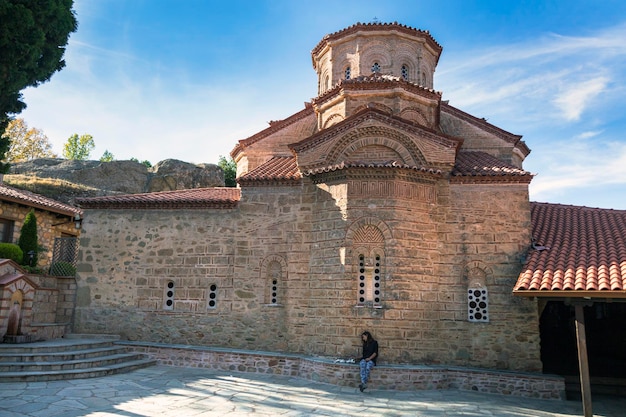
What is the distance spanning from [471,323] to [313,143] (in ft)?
17.3

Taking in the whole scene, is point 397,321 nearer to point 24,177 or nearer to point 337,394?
point 337,394

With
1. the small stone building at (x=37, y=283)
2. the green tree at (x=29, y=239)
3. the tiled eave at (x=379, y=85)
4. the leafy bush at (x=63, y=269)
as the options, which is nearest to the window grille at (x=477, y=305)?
the tiled eave at (x=379, y=85)

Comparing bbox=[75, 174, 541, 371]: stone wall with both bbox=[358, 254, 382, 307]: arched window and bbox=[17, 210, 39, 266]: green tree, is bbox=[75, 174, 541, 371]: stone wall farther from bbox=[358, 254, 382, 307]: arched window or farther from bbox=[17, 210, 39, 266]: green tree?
bbox=[17, 210, 39, 266]: green tree

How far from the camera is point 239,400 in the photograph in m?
7.65

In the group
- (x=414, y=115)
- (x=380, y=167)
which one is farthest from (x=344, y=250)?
(x=414, y=115)

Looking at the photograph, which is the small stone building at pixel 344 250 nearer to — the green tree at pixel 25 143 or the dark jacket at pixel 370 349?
the dark jacket at pixel 370 349

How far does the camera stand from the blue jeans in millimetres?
8664

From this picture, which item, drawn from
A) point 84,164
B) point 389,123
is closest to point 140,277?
point 389,123

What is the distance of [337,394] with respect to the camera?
8289mm

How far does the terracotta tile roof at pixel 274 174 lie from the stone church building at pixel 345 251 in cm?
5

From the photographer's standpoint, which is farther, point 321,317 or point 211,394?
point 321,317

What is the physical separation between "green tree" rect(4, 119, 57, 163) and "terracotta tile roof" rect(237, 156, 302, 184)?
26.1 meters

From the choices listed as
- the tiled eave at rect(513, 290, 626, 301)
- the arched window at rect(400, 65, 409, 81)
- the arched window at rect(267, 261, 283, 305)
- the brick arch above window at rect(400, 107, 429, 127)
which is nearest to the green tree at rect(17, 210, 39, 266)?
the arched window at rect(267, 261, 283, 305)

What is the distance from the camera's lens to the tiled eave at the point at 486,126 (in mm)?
12680
